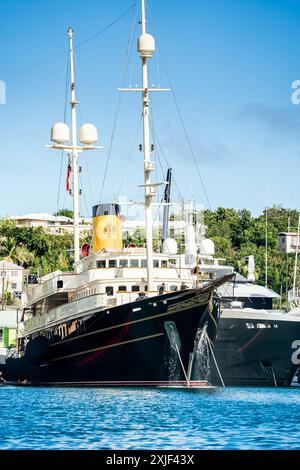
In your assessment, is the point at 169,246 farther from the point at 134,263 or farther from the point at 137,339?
the point at 137,339

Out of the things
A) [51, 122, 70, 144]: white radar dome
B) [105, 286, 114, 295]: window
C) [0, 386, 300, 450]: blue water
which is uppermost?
[51, 122, 70, 144]: white radar dome

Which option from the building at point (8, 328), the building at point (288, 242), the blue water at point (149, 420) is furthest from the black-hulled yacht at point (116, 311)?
the building at point (288, 242)

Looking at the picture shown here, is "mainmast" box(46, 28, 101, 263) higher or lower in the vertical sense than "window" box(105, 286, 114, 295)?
higher

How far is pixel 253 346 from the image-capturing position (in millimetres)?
62000

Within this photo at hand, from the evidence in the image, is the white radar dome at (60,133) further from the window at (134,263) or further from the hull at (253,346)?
the hull at (253,346)

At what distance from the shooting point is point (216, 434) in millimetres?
34781

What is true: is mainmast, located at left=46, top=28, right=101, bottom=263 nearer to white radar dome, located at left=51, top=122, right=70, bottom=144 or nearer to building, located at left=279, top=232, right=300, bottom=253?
white radar dome, located at left=51, top=122, right=70, bottom=144

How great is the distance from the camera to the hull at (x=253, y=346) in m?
61.7

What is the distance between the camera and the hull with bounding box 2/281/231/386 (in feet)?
172

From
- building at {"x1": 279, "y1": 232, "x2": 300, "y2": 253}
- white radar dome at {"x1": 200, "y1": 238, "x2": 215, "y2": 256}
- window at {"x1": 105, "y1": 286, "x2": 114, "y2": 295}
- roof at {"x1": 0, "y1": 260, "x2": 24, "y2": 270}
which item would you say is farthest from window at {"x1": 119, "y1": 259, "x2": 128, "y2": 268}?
roof at {"x1": 0, "y1": 260, "x2": 24, "y2": 270}

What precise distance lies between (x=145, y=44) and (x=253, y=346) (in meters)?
17.7

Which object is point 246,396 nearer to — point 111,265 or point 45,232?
point 111,265

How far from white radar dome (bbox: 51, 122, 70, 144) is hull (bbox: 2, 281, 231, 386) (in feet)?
44.9
